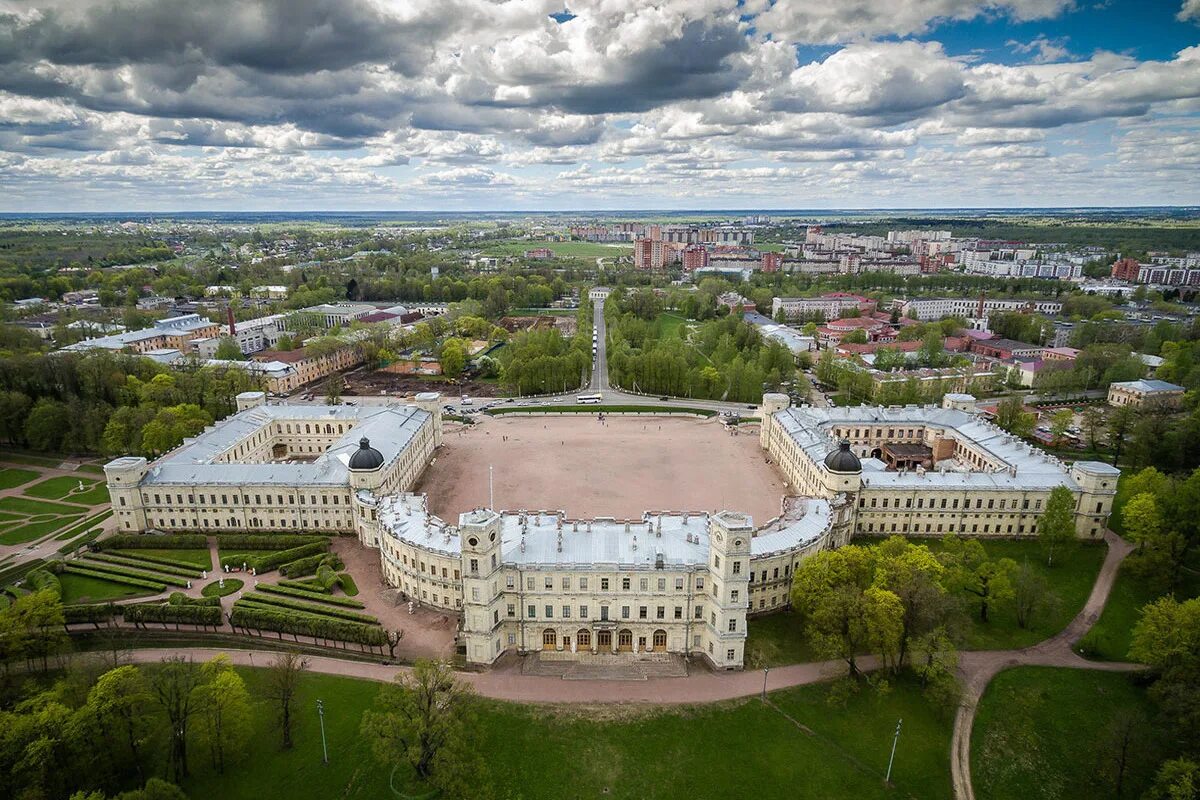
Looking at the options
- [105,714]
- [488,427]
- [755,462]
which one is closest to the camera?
[105,714]

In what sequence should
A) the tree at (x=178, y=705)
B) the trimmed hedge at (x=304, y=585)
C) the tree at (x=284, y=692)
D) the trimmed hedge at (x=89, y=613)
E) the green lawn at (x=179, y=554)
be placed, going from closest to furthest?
1. the tree at (x=178, y=705)
2. the tree at (x=284, y=692)
3. the trimmed hedge at (x=89, y=613)
4. the trimmed hedge at (x=304, y=585)
5. the green lawn at (x=179, y=554)

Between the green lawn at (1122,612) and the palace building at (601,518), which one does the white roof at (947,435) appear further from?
the green lawn at (1122,612)

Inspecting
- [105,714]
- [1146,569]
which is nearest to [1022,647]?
[1146,569]

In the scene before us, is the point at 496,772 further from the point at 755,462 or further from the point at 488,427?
the point at 488,427

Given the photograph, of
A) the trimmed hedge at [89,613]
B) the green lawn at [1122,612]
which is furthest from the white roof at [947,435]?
the trimmed hedge at [89,613]

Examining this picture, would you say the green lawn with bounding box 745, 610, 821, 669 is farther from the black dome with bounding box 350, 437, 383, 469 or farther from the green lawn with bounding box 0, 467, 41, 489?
the green lawn with bounding box 0, 467, 41, 489

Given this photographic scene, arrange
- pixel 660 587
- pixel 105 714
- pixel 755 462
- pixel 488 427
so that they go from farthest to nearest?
pixel 488 427, pixel 755 462, pixel 660 587, pixel 105 714
